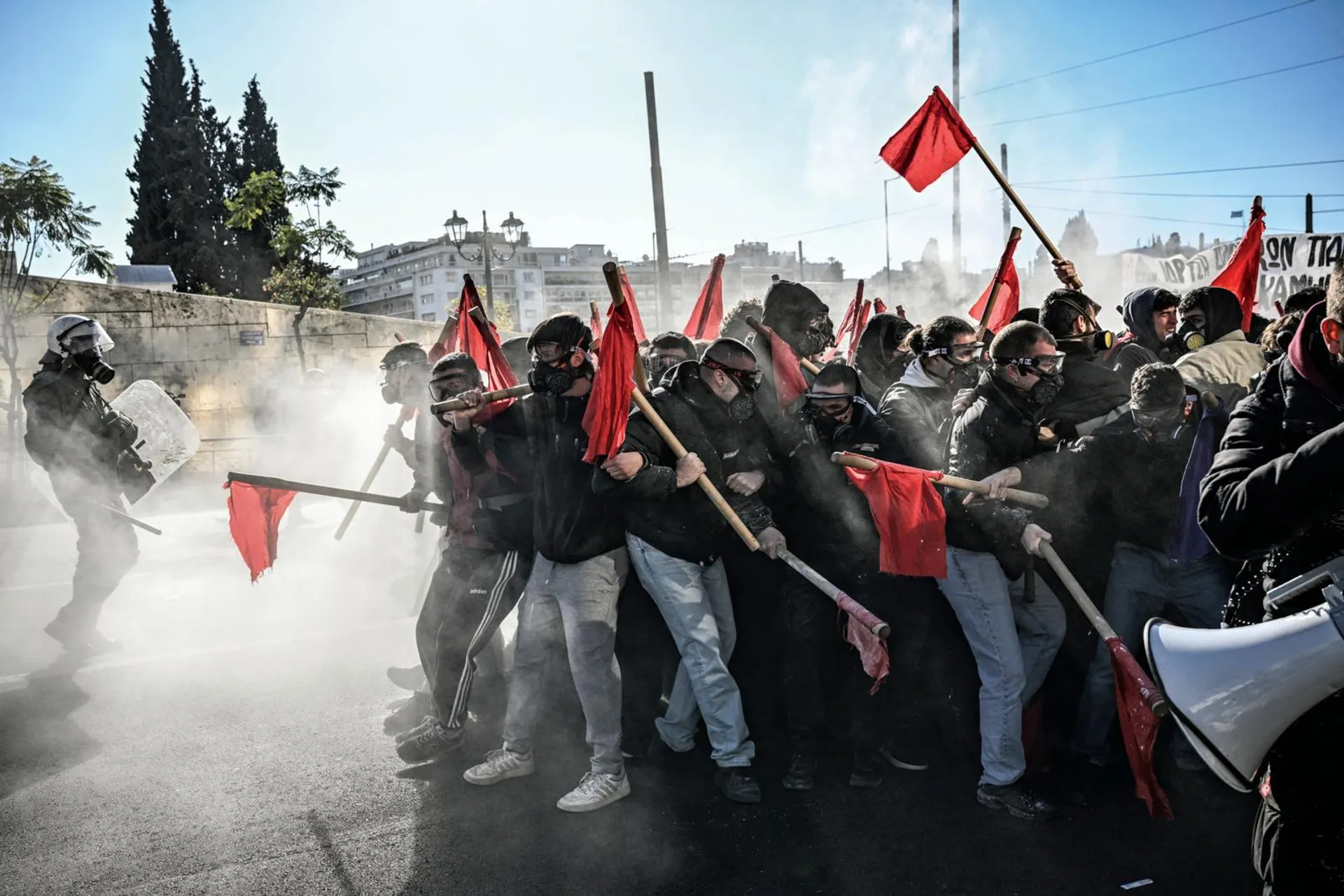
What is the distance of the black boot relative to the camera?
393 centimetres

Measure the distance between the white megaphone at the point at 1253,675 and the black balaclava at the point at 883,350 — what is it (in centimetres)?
331

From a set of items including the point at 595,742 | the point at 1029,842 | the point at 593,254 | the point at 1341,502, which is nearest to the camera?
the point at 1341,502

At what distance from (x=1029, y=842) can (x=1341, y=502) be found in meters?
2.07

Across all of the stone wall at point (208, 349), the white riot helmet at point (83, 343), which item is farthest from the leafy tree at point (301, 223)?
the white riot helmet at point (83, 343)

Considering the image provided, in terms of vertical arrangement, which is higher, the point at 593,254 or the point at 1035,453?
the point at 593,254

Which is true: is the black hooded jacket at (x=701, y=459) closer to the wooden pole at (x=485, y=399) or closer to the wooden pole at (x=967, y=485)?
the wooden pole at (x=967, y=485)

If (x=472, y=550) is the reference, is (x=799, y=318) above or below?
above

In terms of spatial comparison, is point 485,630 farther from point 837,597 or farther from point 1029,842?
point 1029,842

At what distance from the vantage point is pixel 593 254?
12275 cm

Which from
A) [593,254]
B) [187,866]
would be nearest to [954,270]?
[187,866]

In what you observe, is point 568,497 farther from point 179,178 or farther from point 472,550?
point 179,178

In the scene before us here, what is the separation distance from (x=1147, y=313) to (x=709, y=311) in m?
3.02

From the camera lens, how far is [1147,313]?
17.4 feet

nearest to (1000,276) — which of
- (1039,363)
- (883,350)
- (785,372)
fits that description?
(883,350)
